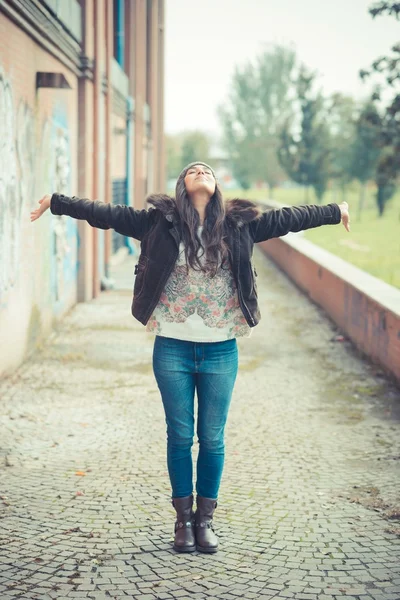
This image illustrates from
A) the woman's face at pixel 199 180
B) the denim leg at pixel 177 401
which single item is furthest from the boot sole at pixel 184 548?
the woman's face at pixel 199 180

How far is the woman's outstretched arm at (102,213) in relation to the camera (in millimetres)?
4160

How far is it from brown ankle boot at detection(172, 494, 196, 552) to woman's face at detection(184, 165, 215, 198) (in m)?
1.53

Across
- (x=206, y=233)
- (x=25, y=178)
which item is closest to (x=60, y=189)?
(x=25, y=178)

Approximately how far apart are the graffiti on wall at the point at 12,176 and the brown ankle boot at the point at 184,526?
388 centimetres

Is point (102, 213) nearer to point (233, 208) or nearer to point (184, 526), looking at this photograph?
point (233, 208)

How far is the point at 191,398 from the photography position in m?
4.16

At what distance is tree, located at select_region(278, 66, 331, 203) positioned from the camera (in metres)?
45.6

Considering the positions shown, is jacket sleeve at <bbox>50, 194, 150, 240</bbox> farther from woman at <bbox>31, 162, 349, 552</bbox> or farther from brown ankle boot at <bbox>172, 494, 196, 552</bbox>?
A: brown ankle boot at <bbox>172, 494, 196, 552</bbox>

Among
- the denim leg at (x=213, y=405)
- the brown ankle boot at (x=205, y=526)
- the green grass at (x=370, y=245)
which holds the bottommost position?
the green grass at (x=370, y=245)

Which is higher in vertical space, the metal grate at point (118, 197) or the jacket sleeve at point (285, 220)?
the jacket sleeve at point (285, 220)

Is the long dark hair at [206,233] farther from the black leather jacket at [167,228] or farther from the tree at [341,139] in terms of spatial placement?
the tree at [341,139]

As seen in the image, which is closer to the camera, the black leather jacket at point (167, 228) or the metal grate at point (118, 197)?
the black leather jacket at point (167, 228)

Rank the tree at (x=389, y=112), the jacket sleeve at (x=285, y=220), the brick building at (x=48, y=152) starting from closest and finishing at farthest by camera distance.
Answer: the jacket sleeve at (x=285, y=220)
the brick building at (x=48, y=152)
the tree at (x=389, y=112)

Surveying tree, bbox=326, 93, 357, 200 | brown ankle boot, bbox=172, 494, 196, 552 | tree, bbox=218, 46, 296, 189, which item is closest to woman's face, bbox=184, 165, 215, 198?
brown ankle boot, bbox=172, 494, 196, 552
